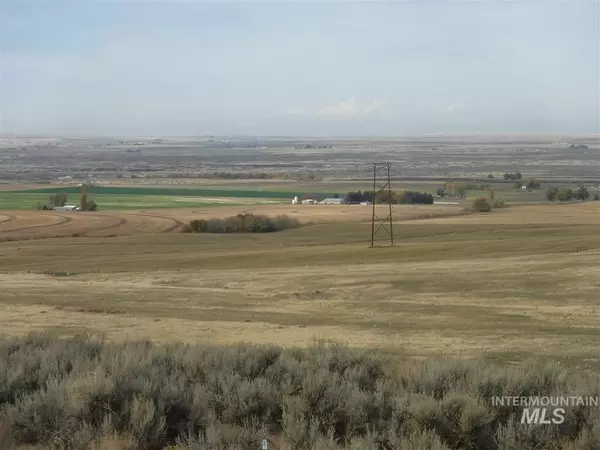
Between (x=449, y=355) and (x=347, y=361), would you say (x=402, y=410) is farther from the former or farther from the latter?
(x=449, y=355)

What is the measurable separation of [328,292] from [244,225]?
37.7 metres

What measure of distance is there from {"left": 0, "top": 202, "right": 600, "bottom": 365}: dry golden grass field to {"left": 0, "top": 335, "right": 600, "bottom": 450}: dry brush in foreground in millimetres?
4614

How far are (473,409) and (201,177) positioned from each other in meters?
141

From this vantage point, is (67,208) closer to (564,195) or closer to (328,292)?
(564,195)

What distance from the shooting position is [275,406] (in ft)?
30.8

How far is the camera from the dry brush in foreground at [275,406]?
27.6 feet

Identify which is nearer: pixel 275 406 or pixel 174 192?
pixel 275 406

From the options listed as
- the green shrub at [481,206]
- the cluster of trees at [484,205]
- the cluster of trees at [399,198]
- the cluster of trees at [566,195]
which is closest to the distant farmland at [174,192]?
the cluster of trees at [399,198]

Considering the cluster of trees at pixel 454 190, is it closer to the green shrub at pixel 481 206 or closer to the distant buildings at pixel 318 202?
the distant buildings at pixel 318 202

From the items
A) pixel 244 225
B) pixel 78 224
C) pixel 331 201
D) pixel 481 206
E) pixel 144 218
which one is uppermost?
pixel 78 224

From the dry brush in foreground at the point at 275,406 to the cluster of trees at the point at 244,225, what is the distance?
5034 centimetres

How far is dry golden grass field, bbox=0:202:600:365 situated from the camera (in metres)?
17.2

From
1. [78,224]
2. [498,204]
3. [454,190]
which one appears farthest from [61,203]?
[454,190]

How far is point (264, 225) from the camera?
204 ft
